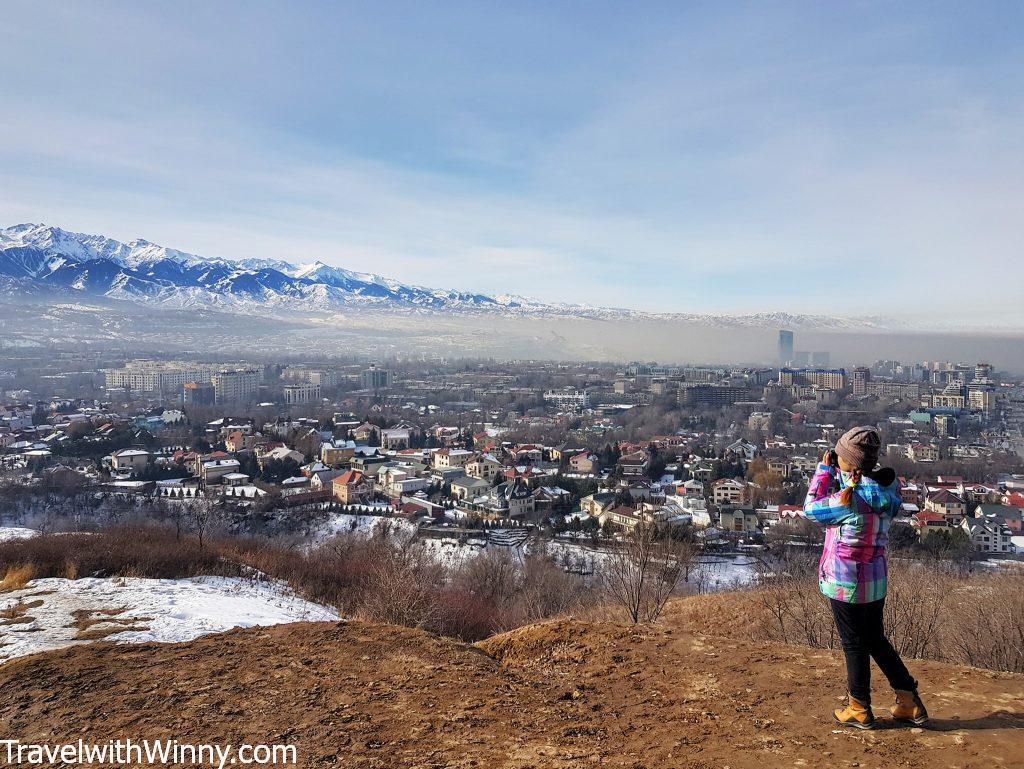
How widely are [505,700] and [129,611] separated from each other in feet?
12.6

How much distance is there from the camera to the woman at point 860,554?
2.22 metres

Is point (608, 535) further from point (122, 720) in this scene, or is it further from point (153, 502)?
point (153, 502)

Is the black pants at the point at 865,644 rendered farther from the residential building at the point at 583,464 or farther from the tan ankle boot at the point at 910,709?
the residential building at the point at 583,464

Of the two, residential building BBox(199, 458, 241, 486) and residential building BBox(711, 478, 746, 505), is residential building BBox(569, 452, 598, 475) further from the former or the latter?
residential building BBox(199, 458, 241, 486)

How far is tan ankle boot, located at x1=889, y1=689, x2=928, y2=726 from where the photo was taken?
7.69ft

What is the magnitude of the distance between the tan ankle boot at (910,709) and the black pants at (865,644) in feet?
0.12

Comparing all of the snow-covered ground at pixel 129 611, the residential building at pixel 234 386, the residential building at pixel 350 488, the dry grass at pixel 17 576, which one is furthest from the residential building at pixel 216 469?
the residential building at pixel 234 386

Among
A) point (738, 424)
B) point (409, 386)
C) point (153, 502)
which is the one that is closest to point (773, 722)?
point (153, 502)

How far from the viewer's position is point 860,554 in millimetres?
2248

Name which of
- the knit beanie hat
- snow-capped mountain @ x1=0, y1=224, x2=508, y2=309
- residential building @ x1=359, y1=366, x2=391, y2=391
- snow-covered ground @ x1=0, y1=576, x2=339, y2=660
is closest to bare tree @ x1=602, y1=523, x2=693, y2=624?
snow-covered ground @ x1=0, y1=576, x2=339, y2=660

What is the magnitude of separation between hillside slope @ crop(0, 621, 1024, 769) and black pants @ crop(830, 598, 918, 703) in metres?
0.22

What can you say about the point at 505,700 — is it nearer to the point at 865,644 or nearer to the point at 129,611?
the point at 865,644

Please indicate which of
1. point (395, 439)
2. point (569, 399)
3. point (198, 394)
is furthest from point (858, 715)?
point (198, 394)

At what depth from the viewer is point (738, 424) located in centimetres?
4372
